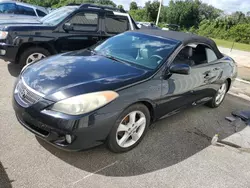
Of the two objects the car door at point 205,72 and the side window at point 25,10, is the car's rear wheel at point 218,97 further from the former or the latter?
the side window at point 25,10

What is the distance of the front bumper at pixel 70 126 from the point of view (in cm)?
242

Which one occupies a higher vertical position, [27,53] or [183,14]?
[183,14]

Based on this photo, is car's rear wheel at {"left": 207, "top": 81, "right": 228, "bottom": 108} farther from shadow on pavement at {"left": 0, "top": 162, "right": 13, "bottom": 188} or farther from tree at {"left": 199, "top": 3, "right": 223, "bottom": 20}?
tree at {"left": 199, "top": 3, "right": 223, "bottom": 20}

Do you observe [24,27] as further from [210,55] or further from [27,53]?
[210,55]

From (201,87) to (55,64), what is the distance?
2436mm

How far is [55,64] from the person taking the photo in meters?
3.20

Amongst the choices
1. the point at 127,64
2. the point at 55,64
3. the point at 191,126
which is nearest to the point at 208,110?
the point at 191,126

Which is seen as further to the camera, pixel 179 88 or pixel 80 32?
pixel 80 32

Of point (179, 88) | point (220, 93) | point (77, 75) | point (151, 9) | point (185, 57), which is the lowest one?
point (220, 93)

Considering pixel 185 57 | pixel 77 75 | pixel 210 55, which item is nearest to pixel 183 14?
pixel 210 55

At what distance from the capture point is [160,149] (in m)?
3.22

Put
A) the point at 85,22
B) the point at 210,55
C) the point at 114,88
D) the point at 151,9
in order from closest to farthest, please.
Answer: the point at 114,88 → the point at 210,55 → the point at 85,22 → the point at 151,9

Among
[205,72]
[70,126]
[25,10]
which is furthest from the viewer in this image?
[25,10]

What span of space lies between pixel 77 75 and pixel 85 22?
329cm
